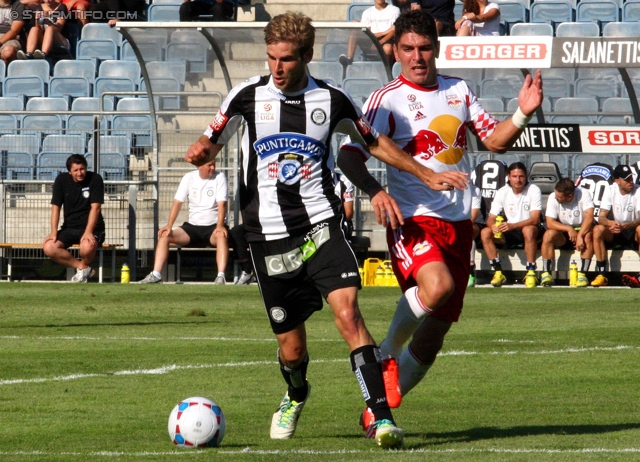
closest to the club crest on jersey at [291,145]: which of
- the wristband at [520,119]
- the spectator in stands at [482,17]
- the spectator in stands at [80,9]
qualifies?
the wristband at [520,119]

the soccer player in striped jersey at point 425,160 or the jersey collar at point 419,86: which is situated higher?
the jersey collar at point 419,86

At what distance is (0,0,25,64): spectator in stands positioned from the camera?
25.3 meters

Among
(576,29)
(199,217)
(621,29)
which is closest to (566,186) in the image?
(199,217)

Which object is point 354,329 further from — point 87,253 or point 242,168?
point 87,253

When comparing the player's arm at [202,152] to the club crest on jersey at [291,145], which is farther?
the player's arm at [202,152]

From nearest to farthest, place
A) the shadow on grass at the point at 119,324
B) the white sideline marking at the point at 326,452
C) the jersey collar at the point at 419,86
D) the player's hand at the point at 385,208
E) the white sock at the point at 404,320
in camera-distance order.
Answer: the white sideline marking at the point at 326,452 < the player's hand at the point at 385,208 < the white sock at the point at 404,320 < the jersey collar at the point at 419,86 < the shadow on grass at the point at 119,324

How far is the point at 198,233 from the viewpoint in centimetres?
1858

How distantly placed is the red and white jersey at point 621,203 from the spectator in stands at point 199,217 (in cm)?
600

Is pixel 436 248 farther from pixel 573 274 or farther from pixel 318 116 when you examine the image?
pixel 573 274

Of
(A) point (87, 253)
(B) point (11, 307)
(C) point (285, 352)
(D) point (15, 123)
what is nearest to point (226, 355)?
(C) point (285, 352)

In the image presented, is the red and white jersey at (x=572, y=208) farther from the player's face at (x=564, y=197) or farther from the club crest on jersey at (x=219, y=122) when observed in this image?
the club crest on jersey at (x=219, y=122)

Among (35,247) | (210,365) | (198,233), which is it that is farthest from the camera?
(35,247)

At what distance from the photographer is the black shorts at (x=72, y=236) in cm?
1862

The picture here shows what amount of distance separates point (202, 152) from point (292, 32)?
0.80 metres
